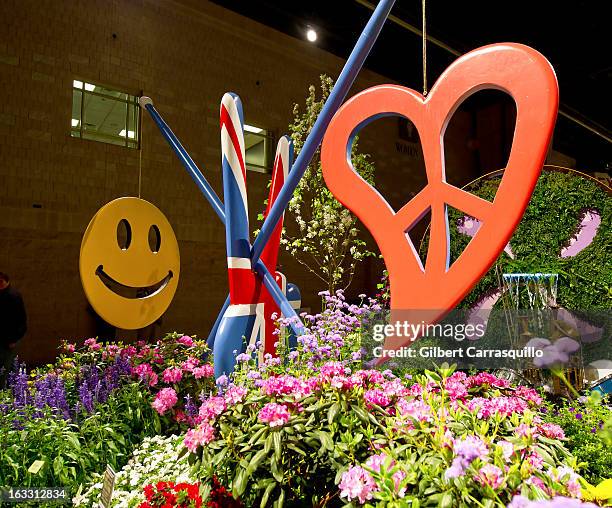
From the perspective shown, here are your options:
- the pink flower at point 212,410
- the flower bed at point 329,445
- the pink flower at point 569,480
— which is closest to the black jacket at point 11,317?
the flower bed at point 329,445

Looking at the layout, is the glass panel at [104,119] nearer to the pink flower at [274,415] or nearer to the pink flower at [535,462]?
the pink flower at [274,415]

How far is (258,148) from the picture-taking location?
28.2 feet

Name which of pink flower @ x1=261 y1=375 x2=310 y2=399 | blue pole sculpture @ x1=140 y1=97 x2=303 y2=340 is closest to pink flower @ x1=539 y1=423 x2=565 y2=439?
pink flower @ x1=261 y1=375 x2=310 y2=399

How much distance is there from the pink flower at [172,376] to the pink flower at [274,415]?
71.9 inches

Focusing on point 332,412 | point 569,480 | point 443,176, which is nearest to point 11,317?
point 332,412

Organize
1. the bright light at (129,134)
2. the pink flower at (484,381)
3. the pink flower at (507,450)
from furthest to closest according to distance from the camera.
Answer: the bright light at (129,134), the pink flower at (484,381), the pink flower at (507,450)

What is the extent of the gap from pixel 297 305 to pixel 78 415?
1.93 m

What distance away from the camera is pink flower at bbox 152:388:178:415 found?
9.86 feet

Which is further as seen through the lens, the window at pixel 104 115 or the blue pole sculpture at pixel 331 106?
the window at pixel 104 115

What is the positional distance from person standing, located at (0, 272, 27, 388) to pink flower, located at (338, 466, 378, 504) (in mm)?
3563

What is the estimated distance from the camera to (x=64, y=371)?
11.7 feet

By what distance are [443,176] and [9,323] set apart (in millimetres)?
3624

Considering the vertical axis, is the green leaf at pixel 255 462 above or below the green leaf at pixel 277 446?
below

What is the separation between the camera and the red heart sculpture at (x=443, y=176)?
2057 mm
